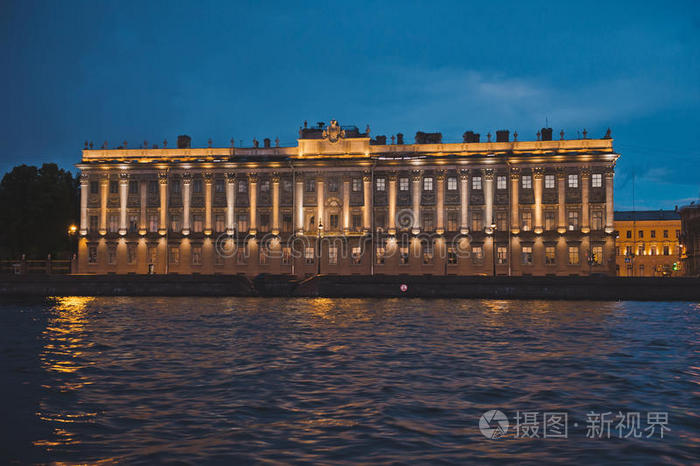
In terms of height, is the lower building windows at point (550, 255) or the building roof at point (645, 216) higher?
the building roof at point (645, 216)

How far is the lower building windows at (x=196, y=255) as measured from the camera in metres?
71.8

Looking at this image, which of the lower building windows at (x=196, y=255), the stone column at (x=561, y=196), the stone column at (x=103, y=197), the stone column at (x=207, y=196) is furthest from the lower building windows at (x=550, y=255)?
the stone column at (x=103, y=197)

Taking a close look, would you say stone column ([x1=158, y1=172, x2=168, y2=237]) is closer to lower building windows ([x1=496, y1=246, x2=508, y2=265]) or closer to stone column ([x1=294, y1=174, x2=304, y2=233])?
stone column ([x1=294, y1=174, x2=304, y2=233])

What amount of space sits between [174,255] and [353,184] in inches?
797

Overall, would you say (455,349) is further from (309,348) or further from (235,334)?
(235,334)

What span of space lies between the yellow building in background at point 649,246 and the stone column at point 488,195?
3799cm

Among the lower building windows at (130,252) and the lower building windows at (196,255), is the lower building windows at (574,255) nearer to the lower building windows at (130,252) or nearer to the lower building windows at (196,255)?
the lower building windows at (196,255)

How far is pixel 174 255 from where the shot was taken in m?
72.2

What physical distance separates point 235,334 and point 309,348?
5.25 m

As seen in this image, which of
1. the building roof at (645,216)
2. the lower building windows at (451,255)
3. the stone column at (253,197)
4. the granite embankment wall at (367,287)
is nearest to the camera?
the granite embankment wall at (367,287)

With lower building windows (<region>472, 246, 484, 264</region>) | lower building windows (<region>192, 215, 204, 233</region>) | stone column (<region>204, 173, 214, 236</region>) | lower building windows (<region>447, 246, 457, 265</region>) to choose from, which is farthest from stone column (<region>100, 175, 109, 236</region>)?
lower building windows (<region>472, 246, 484, 264</region>)

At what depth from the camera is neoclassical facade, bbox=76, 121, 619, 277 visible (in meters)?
67.5

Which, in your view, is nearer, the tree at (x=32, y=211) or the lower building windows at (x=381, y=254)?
the lower building windows at (x=381, y=254)

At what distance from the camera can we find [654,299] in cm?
5100
